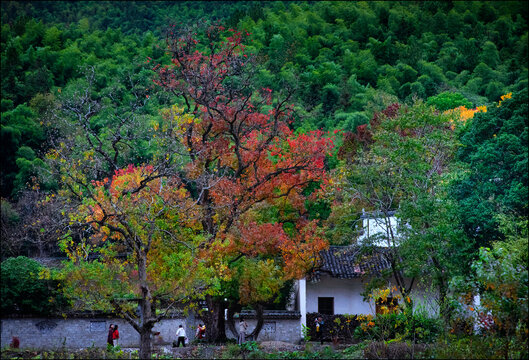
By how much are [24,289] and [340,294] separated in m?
14.0

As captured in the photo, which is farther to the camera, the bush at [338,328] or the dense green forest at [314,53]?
the dense green forest at [314,53]

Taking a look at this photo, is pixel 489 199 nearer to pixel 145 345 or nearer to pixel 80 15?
pixel 145 345

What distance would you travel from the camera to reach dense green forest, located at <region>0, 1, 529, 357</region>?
1780 cm

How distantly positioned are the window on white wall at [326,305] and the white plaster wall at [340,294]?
167 millimetres

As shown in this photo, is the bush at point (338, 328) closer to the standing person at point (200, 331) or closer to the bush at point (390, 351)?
the standing person at point (200, 331)

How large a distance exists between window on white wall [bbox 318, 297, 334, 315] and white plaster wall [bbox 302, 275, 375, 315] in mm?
167

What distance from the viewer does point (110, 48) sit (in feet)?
205

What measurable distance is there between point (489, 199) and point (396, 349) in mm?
5832

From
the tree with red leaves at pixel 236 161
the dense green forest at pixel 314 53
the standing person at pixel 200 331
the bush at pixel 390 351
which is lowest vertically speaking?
the bush at pixel 390 351

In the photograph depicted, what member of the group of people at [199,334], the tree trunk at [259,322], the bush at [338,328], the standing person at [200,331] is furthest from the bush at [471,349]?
the standing person at [200,331]

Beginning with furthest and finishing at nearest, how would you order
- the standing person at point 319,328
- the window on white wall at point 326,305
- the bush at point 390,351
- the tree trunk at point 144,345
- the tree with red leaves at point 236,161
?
the window on white wall at point 326,305
the standing person at point 319,328
the tree with red leaves at point 236,161
the bush at point 390,351
the tree trunk at point 144,345

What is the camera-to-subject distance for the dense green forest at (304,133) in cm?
1780

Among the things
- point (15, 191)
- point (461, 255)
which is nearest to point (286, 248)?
point (461, 255)

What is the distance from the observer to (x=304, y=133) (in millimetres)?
31484
